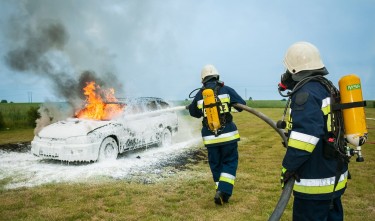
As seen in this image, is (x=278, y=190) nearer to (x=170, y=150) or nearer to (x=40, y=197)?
(x=40, y=197)

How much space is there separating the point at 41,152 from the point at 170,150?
4.09 m

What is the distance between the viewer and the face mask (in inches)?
135

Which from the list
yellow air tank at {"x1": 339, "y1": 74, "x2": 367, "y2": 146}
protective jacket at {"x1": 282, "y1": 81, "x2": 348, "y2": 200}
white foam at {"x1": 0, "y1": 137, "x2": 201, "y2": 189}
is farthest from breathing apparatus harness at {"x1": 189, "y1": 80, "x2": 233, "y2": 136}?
white foam at {"x1": 0, "y1": 137, "x2": 201, "y2": 189}

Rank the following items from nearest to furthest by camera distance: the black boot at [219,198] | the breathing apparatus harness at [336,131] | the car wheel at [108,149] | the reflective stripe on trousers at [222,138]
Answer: the breathing apparatus harness at [336,131] → the black boot at [219,198] → the reflective stripe on trousers at [222,138] → the car wheel at [108,149]

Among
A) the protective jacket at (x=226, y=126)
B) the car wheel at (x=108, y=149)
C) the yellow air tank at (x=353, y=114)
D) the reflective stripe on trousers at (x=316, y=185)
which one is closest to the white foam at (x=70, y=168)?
the car wheel at (x=108, y=149)

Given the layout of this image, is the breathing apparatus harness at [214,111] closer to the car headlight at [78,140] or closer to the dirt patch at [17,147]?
the car headlight at [78,140]

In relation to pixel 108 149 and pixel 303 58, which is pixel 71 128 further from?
pixel 303 58

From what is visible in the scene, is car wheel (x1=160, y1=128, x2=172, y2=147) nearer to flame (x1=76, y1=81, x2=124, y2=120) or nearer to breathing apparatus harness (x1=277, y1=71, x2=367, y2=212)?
flame (x1=76, y1=81, x2=124, y2=120)

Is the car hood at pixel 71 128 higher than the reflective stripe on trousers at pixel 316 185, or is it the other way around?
the car hood at pixel 71 128

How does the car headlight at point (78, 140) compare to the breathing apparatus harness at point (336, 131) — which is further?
the car headlight at point (78, 140)

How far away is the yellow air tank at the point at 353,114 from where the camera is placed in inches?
116

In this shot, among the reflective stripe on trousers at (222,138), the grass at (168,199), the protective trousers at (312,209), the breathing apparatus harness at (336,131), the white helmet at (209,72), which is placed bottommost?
the grass at (168,199)

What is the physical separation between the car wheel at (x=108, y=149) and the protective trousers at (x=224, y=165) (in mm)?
3771

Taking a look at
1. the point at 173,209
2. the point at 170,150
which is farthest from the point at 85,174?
the point at 170,150
